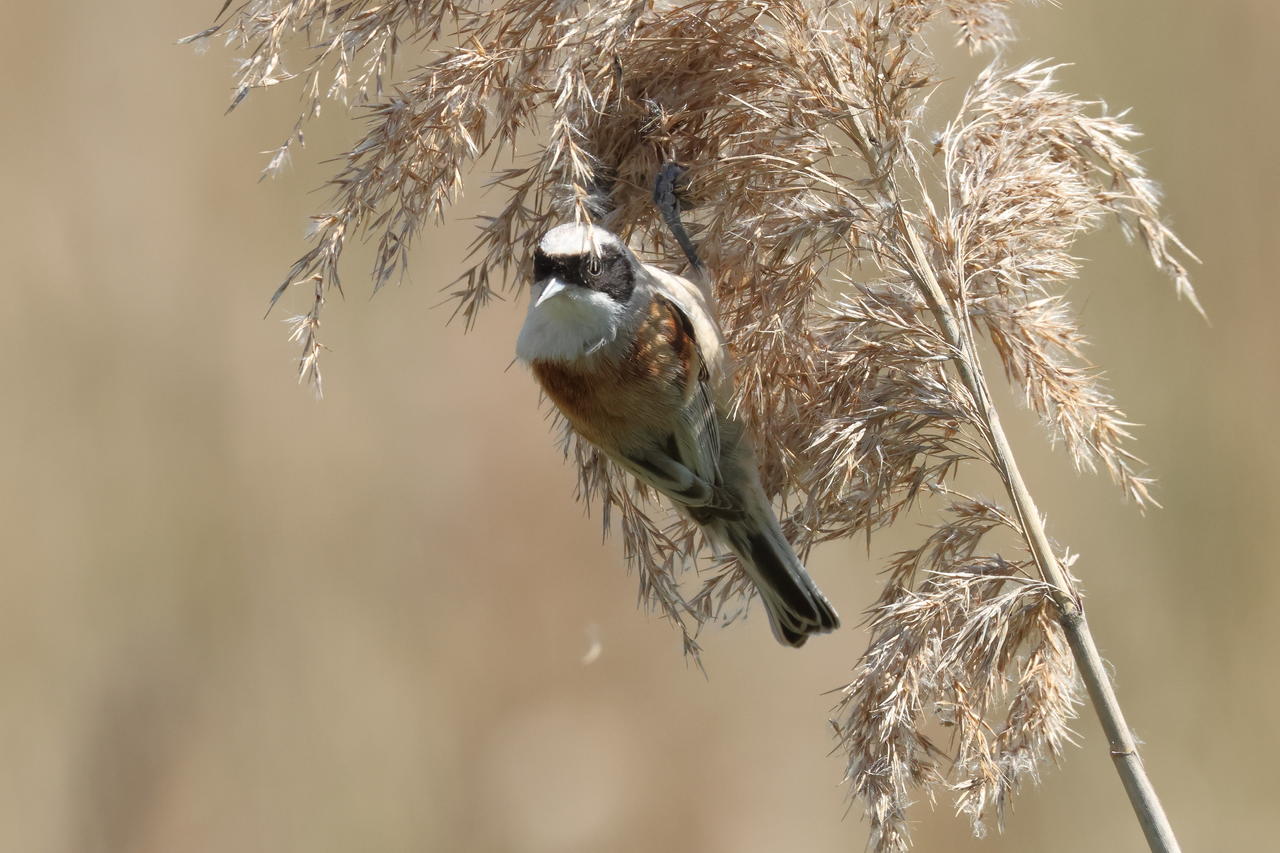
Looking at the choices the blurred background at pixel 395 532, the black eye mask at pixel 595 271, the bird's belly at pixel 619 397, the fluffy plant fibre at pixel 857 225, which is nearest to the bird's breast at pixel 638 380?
the bird's belly at pixel 619 397

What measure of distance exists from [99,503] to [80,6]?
5.62 feet

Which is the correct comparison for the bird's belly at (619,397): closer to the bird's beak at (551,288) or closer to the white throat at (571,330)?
the white throat at (571,330)

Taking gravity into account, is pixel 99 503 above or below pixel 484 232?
below

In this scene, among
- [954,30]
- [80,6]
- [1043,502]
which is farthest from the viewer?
[80,6]

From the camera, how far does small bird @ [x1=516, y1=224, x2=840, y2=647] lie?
257cm

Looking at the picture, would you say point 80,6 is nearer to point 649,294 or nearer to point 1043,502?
point 649,294

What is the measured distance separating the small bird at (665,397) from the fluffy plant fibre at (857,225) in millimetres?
435

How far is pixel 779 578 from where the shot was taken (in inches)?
Result: 101

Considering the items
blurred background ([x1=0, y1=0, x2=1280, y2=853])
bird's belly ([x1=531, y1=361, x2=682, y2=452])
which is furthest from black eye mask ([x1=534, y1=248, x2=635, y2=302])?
blurred background ([x1=0, y1=0, x2=1280, y2=853])

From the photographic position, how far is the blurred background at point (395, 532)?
3689mm

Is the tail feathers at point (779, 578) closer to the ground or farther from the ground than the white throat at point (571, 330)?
closer to the ground

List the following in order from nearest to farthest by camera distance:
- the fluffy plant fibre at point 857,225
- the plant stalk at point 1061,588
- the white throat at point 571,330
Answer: the plant stalk at point 1061,588 < the fluffy plant fibre at point 857,225 < the white throat at point 571,330

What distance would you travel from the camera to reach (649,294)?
2.79m

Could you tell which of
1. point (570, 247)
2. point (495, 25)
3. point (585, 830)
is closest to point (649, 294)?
point (570, 247)
